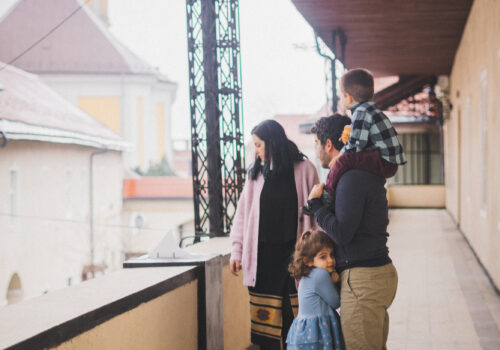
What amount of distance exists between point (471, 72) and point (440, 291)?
15.7 ft

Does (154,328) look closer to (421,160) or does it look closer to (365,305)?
(365,305)

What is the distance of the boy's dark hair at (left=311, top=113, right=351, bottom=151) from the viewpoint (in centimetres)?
312

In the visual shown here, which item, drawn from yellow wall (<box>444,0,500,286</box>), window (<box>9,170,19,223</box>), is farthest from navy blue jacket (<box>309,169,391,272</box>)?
window (<box>9,170,19,223</box>)

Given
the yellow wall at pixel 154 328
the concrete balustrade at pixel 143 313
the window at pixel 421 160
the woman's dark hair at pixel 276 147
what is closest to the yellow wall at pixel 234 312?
the concrete balustrade at pixel 143 313

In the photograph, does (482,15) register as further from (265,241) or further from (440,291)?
(265,241)

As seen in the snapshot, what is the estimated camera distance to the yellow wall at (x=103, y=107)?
51.4 metres

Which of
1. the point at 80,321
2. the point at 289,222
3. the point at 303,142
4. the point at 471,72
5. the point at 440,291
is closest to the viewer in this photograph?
the point at 80,321

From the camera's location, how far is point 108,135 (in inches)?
1444

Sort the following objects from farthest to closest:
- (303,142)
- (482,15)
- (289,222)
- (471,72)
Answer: (303,142) < (471,72) < (482,15) < (289,222)

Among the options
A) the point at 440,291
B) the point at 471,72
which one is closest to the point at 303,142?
the point at 471,72

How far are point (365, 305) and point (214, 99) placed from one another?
11.7 feet

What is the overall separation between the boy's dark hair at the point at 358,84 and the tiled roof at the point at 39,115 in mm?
21013

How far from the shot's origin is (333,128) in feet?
10.3

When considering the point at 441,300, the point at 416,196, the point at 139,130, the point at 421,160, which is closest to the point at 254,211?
the point at 441,300
